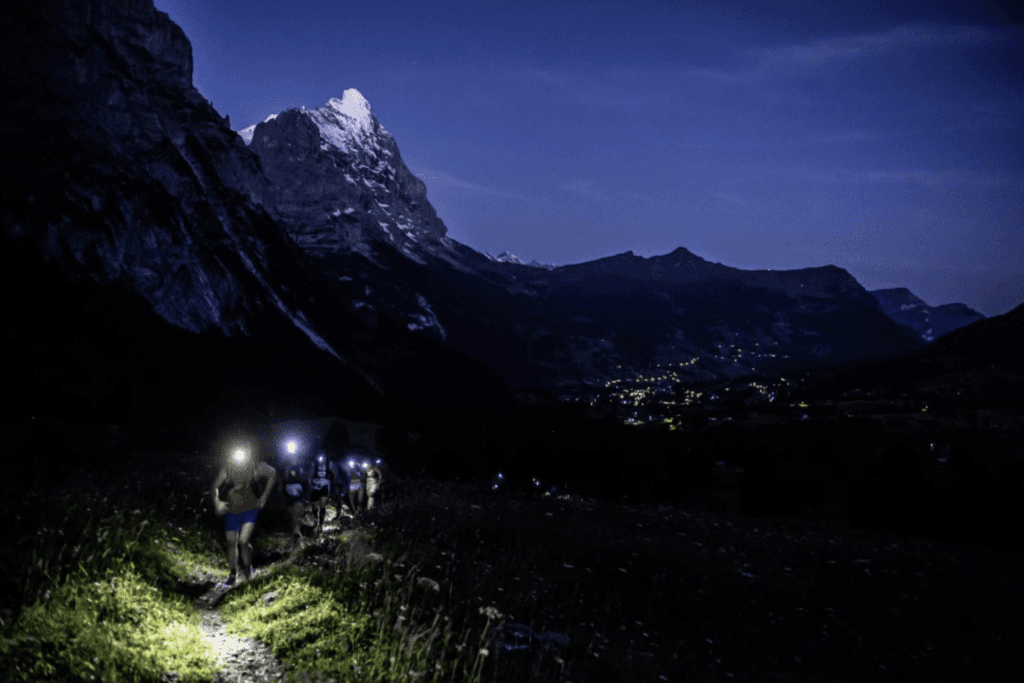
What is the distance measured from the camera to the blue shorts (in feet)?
35.0

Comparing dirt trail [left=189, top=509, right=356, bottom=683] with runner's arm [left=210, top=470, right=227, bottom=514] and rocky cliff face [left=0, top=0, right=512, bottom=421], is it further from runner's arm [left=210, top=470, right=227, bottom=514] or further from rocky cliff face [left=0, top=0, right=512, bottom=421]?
rocky cliff face [left=0, top=0, right=512, bottom=421]

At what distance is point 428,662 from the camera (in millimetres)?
6988

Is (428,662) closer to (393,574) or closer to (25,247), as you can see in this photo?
(393,574)

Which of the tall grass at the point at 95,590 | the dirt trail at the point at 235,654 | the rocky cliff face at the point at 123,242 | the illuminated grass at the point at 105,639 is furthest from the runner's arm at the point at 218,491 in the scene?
the rocky cliff face at the point at 123,242

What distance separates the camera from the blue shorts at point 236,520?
1068 cm

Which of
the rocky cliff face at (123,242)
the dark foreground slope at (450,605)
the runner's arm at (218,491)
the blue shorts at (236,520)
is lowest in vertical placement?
the dark foreground slope at (450,605)

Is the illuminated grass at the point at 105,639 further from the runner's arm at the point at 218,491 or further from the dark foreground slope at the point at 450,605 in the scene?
the runner's arm at the point at 218,491

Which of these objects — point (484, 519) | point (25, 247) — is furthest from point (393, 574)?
point (25, 247)

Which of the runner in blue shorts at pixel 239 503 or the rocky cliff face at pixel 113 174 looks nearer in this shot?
the runner in blue shorts at pixel 239 503

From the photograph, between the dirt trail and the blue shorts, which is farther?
the blue shorts

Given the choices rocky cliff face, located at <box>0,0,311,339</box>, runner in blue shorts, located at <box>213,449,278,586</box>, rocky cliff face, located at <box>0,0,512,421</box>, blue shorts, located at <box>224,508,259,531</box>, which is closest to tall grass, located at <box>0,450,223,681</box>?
runner in blue shorts, located at <box>213,449,278,586</box>

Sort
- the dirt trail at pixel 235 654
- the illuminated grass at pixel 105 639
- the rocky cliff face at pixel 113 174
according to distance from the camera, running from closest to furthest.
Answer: the illuminated grass at pixel 105 639 < the dirt trail at pixel 235 654 < the rocky cliff face at pixel 113 174

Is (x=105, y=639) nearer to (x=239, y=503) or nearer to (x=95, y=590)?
(x=95, y=590)

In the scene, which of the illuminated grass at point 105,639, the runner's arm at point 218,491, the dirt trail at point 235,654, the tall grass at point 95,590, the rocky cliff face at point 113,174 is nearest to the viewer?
the illuminated grass at point 105,639
